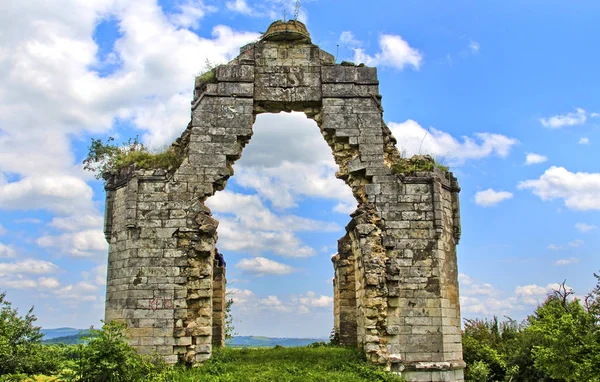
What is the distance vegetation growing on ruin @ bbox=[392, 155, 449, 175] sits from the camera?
12.2m

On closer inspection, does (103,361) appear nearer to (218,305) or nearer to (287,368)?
(287,368)

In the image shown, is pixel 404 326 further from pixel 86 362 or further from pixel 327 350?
pixel 86 362

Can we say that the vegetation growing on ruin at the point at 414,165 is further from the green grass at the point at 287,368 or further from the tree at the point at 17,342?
the tree at the point at 17,342

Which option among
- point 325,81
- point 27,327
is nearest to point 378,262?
point 325,81

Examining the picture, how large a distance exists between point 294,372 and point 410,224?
3875 millimetres

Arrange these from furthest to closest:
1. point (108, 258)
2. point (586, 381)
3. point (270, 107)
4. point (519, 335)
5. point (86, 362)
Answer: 1. point (519, 335)
2. point (270, 107)
3. point (108, 258)
4. point (586, 381)
5. point (86, 362)

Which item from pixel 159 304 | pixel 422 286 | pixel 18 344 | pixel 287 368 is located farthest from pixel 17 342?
pixel 422 286

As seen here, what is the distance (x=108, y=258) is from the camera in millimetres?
12102

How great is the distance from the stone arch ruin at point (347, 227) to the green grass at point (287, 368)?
39 cm

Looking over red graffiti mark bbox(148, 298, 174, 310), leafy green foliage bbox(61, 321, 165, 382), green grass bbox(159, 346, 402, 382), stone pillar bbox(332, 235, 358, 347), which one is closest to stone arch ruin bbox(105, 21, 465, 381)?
red graffiti mark bbox(148, 298, 174, 310)

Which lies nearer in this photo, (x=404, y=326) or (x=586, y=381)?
(x=586, y=381)

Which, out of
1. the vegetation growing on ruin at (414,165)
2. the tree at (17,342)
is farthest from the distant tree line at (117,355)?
the vegetation growing on ruin at (414,165)

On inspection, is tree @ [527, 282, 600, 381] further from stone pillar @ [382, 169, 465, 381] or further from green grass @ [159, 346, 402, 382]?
green grass @ [159, 346, 402, 382]

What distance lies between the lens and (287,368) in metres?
11.0
